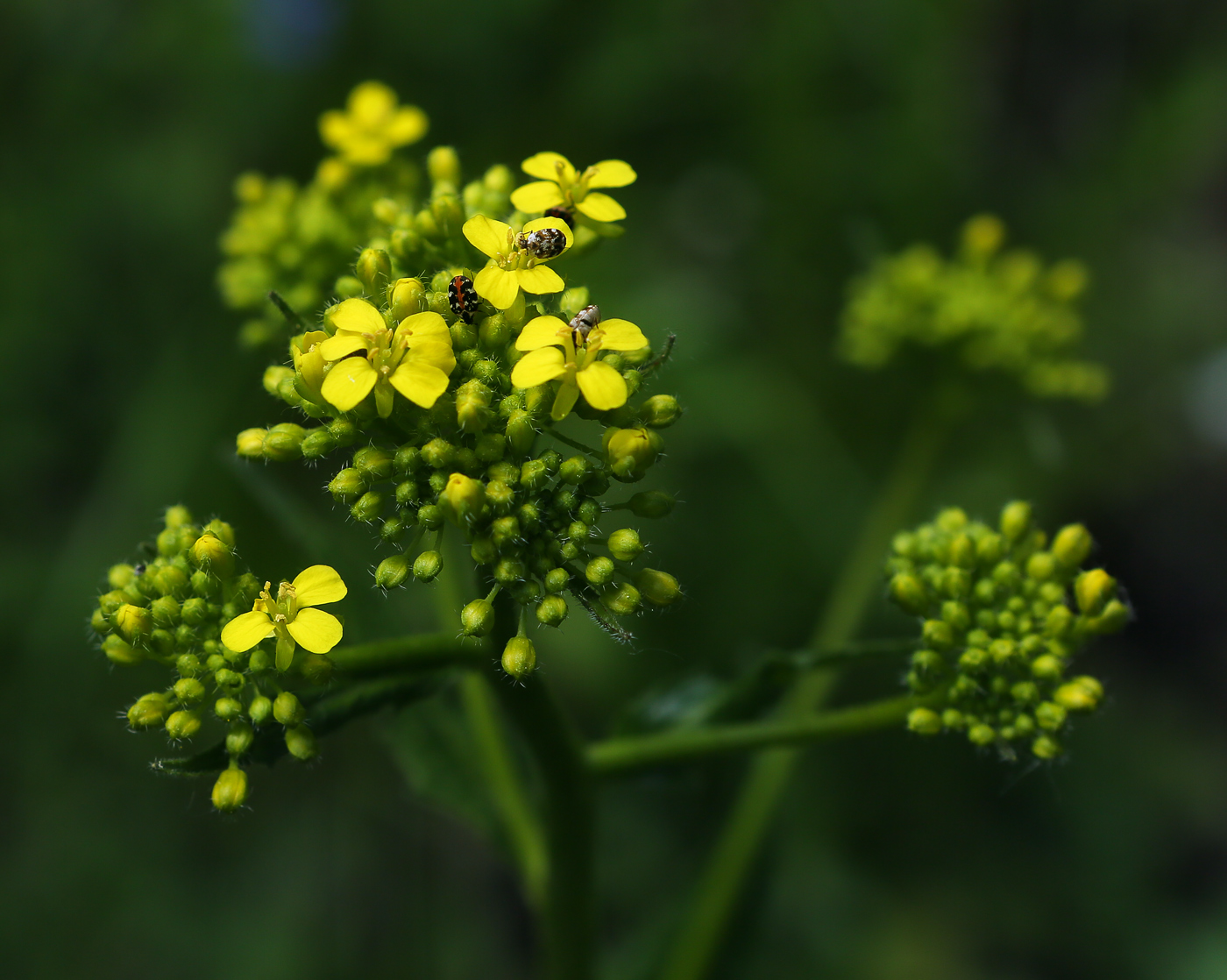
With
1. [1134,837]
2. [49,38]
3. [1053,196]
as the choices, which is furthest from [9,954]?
[1053,196]

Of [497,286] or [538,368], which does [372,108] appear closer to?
[497,286]

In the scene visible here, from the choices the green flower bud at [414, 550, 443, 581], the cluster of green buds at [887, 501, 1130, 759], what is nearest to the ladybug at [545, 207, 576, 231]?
the green flower bud at [414, 550, 443, 581]

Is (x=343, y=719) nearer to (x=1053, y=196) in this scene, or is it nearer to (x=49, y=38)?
(x=49, y=38)

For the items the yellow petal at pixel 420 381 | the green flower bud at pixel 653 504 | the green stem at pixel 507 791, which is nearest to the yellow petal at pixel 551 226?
the yellow petal at pixel 420 381

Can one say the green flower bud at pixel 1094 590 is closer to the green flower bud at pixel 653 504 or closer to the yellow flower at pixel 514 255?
the green flower bud at pixel 653 504

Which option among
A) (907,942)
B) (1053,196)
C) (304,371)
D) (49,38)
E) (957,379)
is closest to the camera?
(304,371)

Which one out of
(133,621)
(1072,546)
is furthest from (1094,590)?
(133,621)
